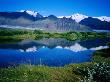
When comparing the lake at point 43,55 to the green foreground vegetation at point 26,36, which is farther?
the green foreground vegetation at point 26,36

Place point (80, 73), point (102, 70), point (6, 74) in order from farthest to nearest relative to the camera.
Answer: point (80, 73) < point (6, 74) < point (102, 70)

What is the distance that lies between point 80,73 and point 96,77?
9.48 ft

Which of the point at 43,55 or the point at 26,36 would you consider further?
the point at 26,36

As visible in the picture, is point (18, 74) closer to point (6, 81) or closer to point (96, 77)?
point (6, 81)

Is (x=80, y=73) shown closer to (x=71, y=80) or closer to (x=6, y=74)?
(x=71, y=80)

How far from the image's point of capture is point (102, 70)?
14.0 meters

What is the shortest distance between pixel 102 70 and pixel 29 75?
4832 millimetres

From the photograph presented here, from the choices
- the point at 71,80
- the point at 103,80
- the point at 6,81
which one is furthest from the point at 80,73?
the point at 6,81

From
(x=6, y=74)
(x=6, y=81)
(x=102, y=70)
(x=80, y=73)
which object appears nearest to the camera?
(x=6, y=81)

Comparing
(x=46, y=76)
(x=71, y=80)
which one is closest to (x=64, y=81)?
(x=71, y=80)

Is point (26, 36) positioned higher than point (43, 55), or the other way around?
point (43, 55)

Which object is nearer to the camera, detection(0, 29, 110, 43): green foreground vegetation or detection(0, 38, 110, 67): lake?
detection(0, 38, 110, 67): lake

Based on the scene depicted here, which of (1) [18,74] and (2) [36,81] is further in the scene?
(1) [18,74]

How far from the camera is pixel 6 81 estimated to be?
13148 mm
